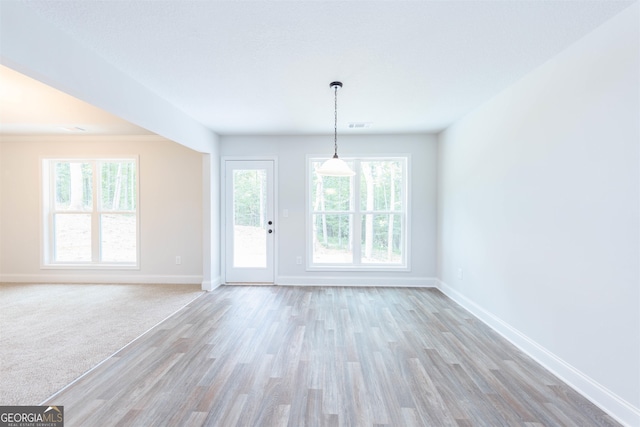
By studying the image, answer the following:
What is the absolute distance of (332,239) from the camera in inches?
186

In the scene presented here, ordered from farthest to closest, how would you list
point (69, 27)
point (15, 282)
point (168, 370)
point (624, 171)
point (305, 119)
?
point (15, 282) < point (305, 119) < point (168, 370) < point (69, 27) < point (624, 171)

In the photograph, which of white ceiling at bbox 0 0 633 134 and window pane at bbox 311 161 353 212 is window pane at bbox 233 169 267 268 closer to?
window pane at bbox 311 161 353 212

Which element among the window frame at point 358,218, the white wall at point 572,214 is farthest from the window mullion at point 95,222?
the white wall at point 572,214

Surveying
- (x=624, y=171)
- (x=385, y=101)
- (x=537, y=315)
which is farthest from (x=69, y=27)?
(x=537, y=315)

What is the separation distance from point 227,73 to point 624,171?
9.81 ft

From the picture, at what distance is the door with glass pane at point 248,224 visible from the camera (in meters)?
4.67

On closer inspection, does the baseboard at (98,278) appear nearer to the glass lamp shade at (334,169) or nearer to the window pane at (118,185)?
the window pane at (118,185)

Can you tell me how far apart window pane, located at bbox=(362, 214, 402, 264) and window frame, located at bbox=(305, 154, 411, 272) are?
59 mm

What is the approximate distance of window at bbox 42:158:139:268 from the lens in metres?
4.77

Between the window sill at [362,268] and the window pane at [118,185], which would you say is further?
the window pane at [118,185]

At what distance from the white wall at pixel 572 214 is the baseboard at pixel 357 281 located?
133 centimetres

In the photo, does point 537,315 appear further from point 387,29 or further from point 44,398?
point 44,398

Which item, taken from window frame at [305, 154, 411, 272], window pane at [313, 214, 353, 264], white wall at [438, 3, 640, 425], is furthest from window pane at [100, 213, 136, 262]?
white wall at [438, 3, 640, 425]

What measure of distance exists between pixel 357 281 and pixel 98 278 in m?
4.47
